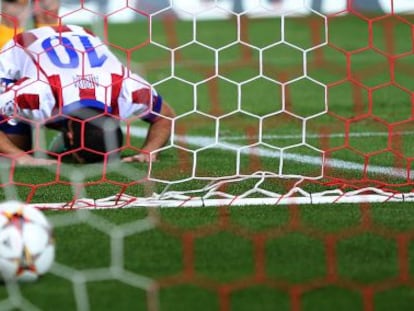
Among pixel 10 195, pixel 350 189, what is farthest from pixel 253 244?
pixel 10 195

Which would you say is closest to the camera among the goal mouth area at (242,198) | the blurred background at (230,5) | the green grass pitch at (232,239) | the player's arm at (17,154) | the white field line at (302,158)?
the green grass pitch at (232,239)

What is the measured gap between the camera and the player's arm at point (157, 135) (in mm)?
5633

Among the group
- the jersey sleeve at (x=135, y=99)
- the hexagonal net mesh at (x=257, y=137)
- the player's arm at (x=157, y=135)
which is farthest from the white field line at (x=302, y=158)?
the jersey sleeve at (x=135, y=99)

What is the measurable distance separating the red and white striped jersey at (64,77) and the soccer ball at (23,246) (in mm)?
1971

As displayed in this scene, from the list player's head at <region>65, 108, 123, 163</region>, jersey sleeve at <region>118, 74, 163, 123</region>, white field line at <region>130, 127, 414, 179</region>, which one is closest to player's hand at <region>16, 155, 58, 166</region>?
player's head at <region>65, 108, 123, 163</region>

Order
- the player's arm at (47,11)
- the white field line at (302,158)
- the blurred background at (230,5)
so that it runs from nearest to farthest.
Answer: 1. the white field line at (302,158)
2. the player's arm at (47,11)
3. the blurred background at (230,5)

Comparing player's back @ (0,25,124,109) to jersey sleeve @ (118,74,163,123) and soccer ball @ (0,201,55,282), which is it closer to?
jersey sleeve @ (118,74,163,123)

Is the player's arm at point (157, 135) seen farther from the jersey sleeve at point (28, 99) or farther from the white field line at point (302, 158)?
the jersey sleeve at point (28, 99)

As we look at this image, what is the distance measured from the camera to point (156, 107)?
5.71 m

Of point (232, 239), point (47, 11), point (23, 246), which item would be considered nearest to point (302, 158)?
point (47, 11)

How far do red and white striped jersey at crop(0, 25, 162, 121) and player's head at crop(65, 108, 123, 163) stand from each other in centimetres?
7

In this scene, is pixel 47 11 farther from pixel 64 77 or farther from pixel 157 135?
pixel 157 135

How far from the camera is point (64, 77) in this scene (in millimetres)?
5477

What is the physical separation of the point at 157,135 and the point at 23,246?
2.42m
